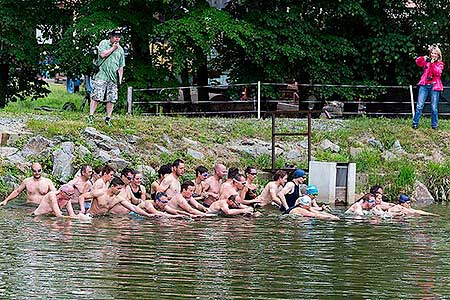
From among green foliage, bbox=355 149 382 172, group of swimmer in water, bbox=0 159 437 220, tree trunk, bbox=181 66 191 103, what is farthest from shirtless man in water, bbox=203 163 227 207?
tree trunk, bbox=181 66 191 103

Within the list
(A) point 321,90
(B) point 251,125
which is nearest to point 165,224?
(B) point 251,125

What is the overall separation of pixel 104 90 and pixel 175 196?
5258 mm

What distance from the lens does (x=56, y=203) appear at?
18406 mm

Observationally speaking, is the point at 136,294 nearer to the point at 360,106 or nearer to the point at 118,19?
the point at 118,19

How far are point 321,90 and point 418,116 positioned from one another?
446 cm

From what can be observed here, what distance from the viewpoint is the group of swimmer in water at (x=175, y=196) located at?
62.2 feet

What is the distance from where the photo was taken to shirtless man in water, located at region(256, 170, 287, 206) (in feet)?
68.7

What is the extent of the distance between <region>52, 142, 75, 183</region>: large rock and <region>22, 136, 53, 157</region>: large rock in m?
0.38

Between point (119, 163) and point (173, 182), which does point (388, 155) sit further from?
point (173, 182)

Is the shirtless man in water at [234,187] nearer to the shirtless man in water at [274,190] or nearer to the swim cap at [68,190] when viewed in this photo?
the shirtless man in water at [274,190]

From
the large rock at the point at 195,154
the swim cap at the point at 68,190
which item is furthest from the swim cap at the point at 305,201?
the large rock at the point at 195,154

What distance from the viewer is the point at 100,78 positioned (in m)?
24.0

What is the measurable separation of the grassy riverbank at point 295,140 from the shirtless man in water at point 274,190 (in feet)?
8.67

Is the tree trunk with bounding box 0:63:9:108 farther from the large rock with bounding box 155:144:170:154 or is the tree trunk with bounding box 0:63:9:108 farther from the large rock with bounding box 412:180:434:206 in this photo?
the large rock with bounding box 412:180:434:206
